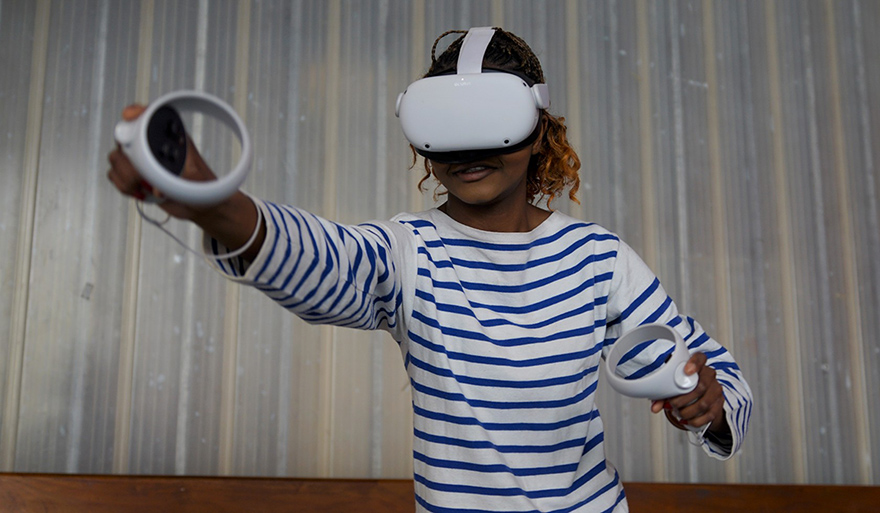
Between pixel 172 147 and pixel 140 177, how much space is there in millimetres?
36

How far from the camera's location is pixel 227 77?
2260 millimetres

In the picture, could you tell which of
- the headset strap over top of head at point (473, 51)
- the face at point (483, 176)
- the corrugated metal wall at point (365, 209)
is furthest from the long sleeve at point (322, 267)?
the corrugated metal wall at point (365, 209)

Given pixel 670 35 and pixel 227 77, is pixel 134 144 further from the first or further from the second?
pixel 670 35

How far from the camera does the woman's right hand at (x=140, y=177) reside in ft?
1.96

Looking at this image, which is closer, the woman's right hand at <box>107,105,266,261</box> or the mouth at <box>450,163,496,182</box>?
the woman's right hand at <box>107,105,266,261</box>

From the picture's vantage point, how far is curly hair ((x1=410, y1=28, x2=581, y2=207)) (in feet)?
3.41

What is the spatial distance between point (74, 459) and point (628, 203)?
1750mm

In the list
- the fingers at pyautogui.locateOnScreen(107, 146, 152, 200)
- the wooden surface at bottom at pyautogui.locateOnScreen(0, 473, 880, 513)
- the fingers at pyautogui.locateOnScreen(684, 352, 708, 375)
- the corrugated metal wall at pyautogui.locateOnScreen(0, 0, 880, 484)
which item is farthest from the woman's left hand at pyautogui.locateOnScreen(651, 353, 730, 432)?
the corrugated metal wall at pyautogui.locateOnScreen(0, 0, 880, 484)

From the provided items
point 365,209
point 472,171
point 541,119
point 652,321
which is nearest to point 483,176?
point 472,171

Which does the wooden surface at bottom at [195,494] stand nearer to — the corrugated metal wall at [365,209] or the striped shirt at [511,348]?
the corrugated metal wall at [365,209]

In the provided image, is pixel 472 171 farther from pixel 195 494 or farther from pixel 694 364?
pixel 195 494

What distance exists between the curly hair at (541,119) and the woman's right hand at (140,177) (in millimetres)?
453

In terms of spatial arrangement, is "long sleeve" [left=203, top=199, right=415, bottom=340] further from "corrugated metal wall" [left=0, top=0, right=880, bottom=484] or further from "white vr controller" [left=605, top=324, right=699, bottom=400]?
"corrugated metal wall" [left=0, top=0, right=880, bottom=484]

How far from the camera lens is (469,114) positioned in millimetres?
941
